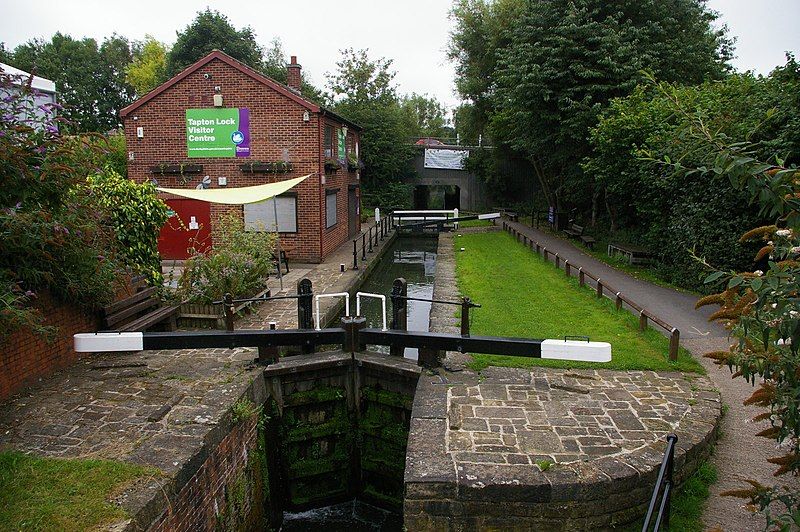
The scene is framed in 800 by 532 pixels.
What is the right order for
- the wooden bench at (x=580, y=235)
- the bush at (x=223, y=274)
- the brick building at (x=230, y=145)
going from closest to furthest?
1. the bush at (x=223, y=274)
2. the brick building at (x=230, y=145)
3. the wooden bench at (x=580, y=235)

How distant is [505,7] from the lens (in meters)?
29.0

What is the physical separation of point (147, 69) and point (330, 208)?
3465cm

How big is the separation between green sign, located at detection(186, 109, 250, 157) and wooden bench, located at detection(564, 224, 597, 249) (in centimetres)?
1173

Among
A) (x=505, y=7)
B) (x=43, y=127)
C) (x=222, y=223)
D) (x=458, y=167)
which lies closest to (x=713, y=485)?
(x=43, y=127)

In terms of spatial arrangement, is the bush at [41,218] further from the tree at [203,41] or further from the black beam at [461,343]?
the tree at [203,41]

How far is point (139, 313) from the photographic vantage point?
364 inches

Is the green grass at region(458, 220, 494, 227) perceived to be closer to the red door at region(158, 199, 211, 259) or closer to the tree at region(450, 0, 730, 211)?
the tree at region(450, 0, 730, 211)

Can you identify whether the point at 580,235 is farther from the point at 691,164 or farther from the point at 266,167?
the point at 266,167

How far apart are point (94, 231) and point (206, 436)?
10.9 feet

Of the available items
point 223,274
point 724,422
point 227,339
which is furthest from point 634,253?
point 227,339

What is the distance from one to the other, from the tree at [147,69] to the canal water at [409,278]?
77.7 ft

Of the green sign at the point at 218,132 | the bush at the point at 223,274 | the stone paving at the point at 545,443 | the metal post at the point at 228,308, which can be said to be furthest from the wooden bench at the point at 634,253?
the metal post at the point at 228,308

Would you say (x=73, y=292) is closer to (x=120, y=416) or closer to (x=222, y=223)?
(x=120, y=416)

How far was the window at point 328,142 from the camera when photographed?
17.8m
